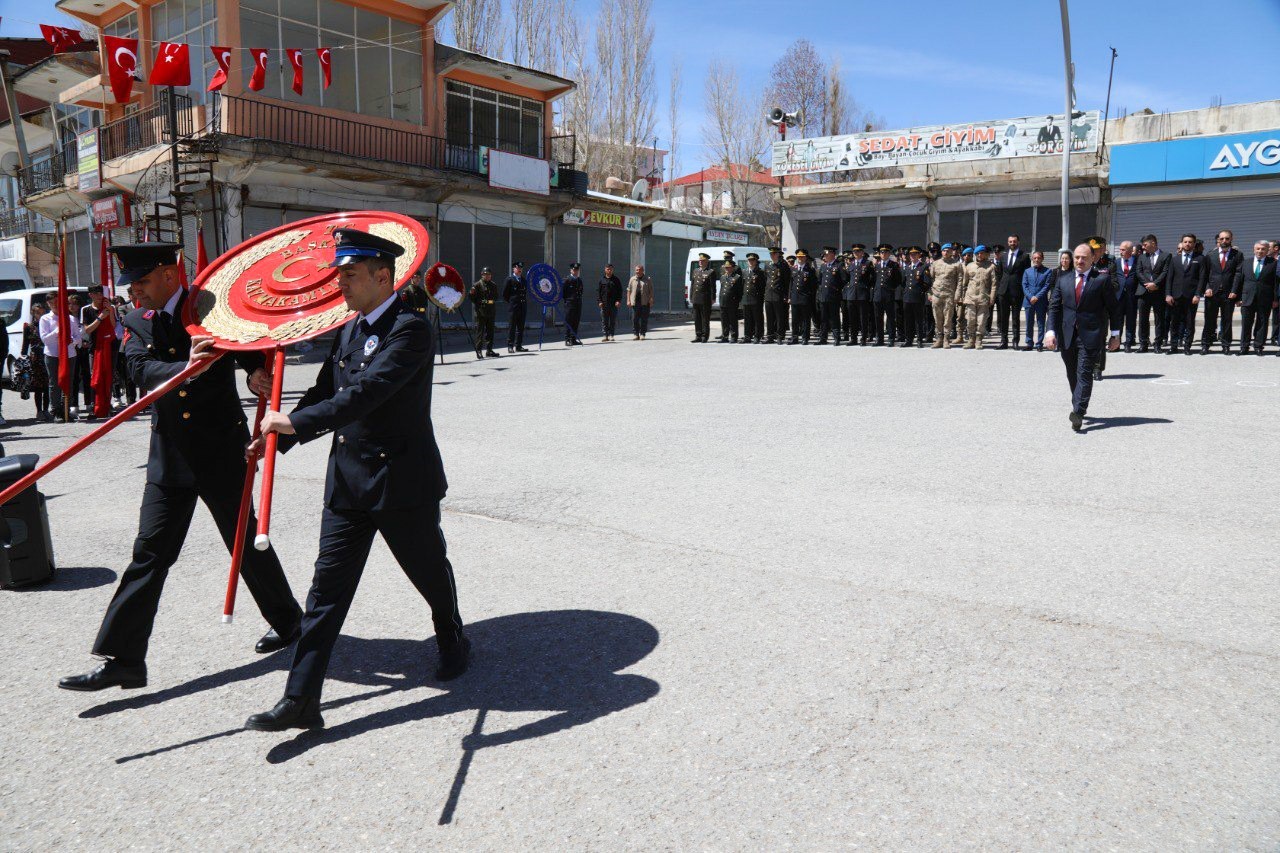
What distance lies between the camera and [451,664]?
3.87 m

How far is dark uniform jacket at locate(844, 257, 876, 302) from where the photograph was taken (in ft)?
61.2

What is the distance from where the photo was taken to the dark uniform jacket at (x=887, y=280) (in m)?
18.3

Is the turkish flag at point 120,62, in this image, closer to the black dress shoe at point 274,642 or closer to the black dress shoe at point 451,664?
the black dress shoe at point 274,642

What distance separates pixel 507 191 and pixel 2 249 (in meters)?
22.4

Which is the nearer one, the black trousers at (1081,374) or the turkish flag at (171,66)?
the black trousers at (1081,374)

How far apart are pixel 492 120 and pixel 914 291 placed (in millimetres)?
15661

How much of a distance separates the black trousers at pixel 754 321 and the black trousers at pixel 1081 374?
11.5 metres

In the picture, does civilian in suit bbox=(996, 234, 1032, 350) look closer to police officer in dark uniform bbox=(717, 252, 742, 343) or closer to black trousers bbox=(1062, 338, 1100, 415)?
→ police officer in dark uniform bbox=(717, 252, 742, 343)

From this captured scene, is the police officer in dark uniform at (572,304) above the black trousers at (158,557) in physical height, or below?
above

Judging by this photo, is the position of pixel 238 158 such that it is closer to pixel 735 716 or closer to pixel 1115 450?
pixel 1115 450

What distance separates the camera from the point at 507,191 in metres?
27.2

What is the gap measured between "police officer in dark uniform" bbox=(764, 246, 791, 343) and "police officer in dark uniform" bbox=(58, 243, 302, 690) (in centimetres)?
1703

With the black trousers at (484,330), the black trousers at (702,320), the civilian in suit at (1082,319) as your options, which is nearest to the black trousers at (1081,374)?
the civilian in suit at (1082,319)

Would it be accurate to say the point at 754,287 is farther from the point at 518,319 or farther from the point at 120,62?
the point at 120,62
